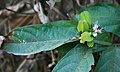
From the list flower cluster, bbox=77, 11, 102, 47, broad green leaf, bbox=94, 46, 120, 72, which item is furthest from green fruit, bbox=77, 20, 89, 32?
broad green leaf, bbox=94, 46, 120, 72

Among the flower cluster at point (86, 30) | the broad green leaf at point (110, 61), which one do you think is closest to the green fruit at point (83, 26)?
the flower cluster at point (86, 30)

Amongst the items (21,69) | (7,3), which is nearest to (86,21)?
(21,69)

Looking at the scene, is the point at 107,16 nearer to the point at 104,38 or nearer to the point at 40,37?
the point at 104,38

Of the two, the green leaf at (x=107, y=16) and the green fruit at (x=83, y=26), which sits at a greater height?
the green fruit at (x=83, y=26)

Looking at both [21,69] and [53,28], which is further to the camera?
[21,69]

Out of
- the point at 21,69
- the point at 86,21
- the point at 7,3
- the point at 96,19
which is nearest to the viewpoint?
the point at 86,21

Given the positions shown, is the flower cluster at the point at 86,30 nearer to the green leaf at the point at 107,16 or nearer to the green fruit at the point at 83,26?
the green fruit at the point at 83,26

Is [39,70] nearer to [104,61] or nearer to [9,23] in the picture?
[9,23]

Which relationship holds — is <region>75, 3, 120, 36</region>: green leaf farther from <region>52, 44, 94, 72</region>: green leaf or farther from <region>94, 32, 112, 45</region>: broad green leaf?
<region>52, 44, 94, 72</region>: green leaf
